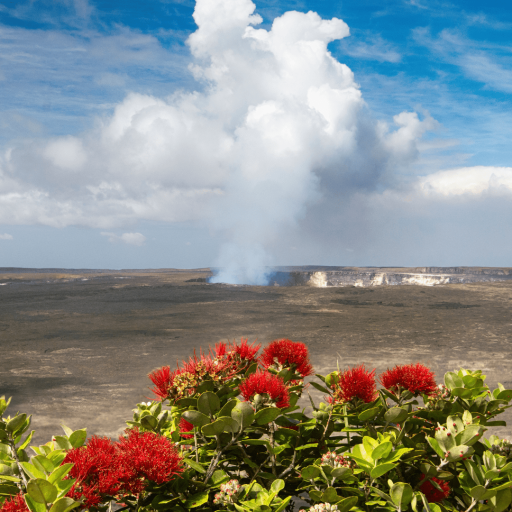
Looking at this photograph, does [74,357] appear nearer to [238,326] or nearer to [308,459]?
[238,326]

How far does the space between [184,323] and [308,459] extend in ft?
39.0

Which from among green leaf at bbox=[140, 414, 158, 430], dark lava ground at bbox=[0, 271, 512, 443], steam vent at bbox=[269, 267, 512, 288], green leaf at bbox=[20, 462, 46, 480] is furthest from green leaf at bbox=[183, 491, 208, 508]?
steam vent at bbox=[269, 267, 512, 288]

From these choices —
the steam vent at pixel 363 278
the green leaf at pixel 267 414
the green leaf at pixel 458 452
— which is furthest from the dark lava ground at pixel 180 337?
the steam vent at pixel 363 278

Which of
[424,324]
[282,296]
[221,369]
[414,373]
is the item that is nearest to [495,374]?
[424,324]

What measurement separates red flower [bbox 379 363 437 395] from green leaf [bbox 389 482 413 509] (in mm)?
388

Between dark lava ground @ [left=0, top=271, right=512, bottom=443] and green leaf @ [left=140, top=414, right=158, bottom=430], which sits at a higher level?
green leaf @ [left=140, top=414, right=158, bottom=430]

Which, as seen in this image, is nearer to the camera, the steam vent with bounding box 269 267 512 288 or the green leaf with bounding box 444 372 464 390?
the green leaf with bounding box 444 372 464 390

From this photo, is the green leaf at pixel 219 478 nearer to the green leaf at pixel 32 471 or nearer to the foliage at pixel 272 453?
the foliage at pixel 272 453

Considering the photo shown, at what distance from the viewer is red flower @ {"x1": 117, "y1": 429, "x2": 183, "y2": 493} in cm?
109

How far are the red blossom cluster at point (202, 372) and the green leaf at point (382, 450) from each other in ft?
1.64

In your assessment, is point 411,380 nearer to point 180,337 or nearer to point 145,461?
point 145,461

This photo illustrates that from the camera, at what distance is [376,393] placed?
61.7 inches

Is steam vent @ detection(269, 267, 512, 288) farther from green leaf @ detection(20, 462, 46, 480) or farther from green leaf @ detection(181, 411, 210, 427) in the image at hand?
green leaf @ detection(20, 462, 46, 480)

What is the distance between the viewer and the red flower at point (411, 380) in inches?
59.7
